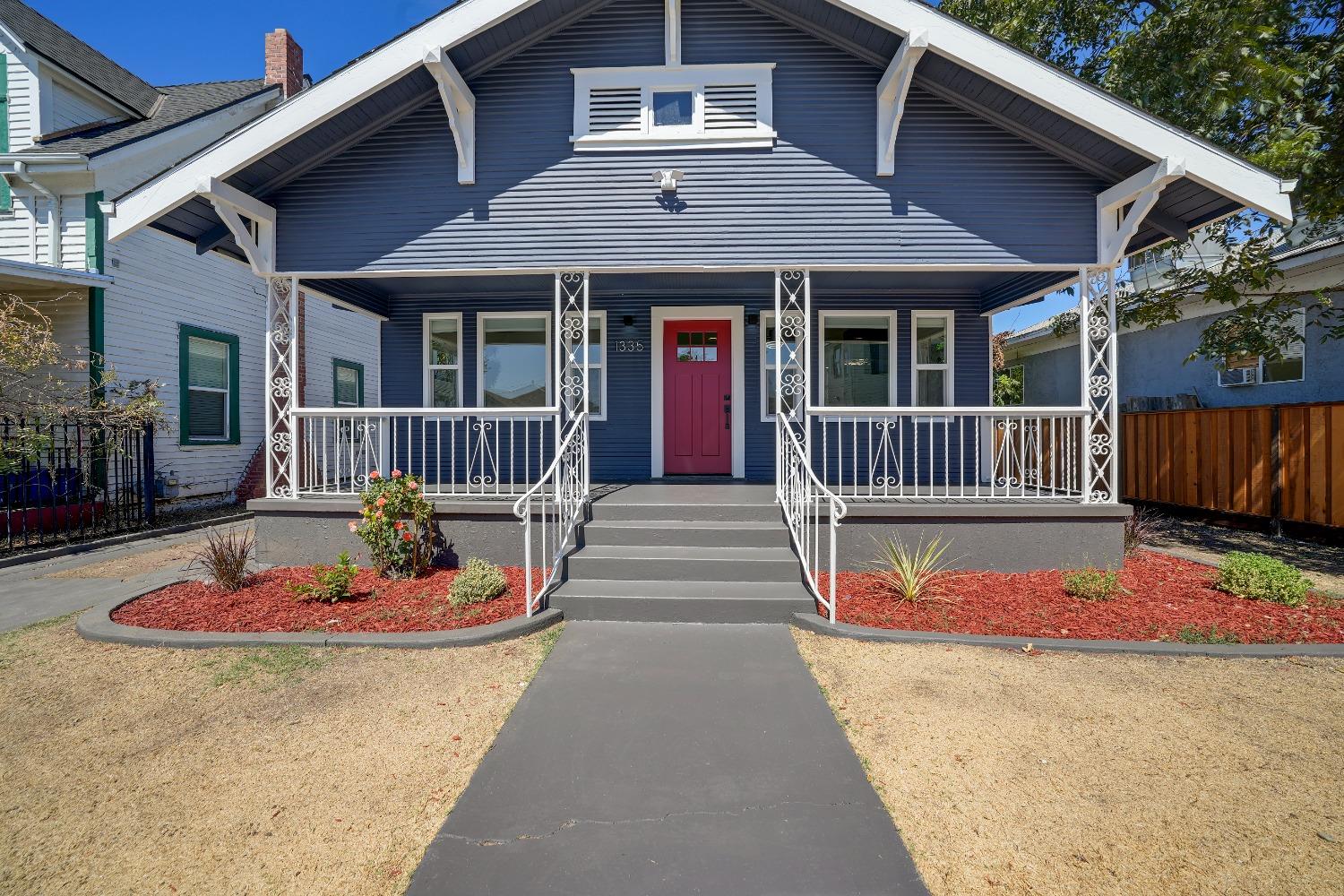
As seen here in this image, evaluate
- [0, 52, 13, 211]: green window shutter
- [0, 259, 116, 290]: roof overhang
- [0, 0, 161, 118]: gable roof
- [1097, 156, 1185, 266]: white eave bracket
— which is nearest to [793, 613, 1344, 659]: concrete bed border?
[1097, 156, 1185, 266]: white eave bracket

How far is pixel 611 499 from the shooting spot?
21.9 feet

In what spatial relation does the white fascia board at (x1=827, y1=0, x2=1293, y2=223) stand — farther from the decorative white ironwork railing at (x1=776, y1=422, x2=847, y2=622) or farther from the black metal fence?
the black metal fence

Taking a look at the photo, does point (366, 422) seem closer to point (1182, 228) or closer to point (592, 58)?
point (592, 58)

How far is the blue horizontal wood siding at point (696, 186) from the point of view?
6801mm

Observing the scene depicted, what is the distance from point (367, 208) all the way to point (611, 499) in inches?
169

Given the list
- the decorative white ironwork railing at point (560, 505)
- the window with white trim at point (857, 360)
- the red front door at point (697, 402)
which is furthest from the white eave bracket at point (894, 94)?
the decorative white ironwork railing at point (560, 505)

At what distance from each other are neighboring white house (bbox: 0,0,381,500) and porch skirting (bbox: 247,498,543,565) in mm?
3249

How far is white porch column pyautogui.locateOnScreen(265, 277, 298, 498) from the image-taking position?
675 centimetres

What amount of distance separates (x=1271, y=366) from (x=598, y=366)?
12133 mm

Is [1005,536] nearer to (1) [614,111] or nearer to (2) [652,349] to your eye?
(2) [652,349]

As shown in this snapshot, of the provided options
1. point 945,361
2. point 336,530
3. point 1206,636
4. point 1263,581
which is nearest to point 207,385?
point 336,530

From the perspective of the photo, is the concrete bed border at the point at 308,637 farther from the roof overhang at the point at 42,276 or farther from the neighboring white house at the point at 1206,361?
the neighboring white house at the point at 1206,361

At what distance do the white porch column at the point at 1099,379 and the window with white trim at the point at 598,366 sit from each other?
5822 mm

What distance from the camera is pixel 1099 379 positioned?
6480mm
